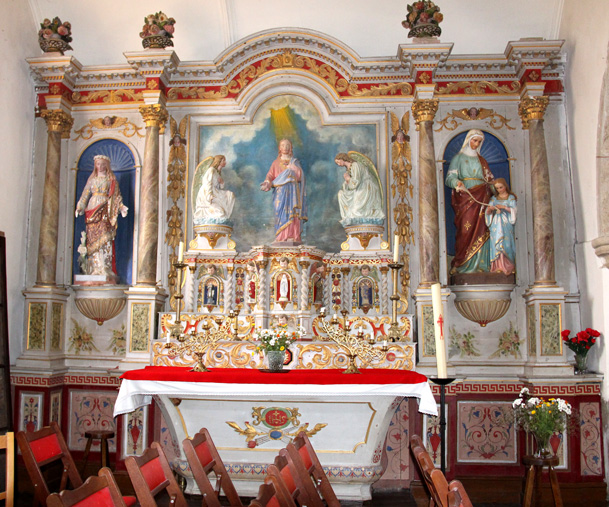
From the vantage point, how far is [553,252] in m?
7.90

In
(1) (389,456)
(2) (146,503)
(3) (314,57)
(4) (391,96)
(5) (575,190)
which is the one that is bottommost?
(1) (389,456)

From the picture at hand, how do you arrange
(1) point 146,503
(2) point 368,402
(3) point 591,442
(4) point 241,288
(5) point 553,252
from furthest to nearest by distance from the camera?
(4) point 241,288 < (5) point 553,252 < (3) point 591,442 < (2) point 368,402 < (1) point 146,503

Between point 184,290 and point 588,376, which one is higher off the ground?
point 184,290

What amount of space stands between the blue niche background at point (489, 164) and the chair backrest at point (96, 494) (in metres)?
6.03

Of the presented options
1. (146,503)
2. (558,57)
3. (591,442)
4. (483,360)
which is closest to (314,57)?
(558,57)

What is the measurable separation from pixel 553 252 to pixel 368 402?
3.19 metres

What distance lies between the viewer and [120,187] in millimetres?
8867

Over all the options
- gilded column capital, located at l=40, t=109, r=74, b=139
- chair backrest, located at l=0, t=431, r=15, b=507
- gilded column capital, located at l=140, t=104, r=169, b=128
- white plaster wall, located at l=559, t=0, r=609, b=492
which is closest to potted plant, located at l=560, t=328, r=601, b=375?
white plaster wall, located at l=559, t=0, r=609, b=492

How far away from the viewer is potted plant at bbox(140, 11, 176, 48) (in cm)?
845

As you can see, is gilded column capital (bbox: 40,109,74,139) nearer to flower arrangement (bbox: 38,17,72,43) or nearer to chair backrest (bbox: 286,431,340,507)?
flower arrangement (bbox: 38,17,72,43)

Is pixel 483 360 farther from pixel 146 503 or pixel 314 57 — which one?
pixel 146 503

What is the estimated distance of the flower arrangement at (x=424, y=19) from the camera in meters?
8.24

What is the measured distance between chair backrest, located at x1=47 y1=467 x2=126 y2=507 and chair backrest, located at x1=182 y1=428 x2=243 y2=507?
30.5 inches

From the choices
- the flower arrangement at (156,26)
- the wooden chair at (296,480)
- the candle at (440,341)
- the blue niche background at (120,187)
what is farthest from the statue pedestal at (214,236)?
the wooden chair at (296,480)
